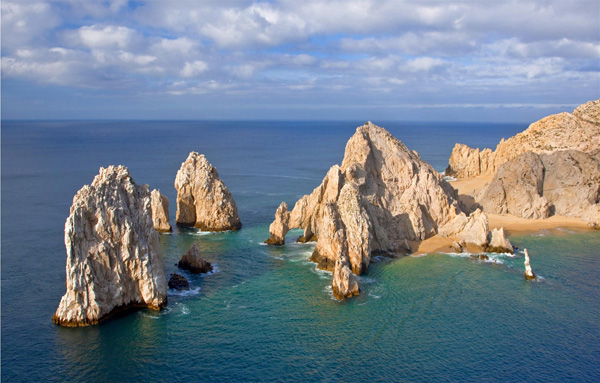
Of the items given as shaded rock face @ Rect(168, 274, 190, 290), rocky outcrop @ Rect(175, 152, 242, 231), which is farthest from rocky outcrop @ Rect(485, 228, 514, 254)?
shaded rock face @ Rect(168, 274, 190, 290)

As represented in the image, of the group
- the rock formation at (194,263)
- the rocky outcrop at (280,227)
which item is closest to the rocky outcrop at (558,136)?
the rocky outcrop at (280,227)

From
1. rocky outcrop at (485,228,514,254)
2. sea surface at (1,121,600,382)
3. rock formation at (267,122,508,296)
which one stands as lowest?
sea surface at (1,121,600,382)

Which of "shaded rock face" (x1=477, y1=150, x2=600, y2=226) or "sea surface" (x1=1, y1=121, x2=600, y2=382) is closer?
"sea surface" (x1=1, y1=121, x2=600, y2=382)

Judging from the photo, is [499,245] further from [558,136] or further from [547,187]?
[558,136]

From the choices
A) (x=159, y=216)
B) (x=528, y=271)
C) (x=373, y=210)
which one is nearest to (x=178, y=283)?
(x=159, y=216)

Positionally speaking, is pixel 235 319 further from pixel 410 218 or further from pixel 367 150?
pixel 367 150

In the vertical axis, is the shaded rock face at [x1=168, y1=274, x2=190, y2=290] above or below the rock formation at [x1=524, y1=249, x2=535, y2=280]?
below

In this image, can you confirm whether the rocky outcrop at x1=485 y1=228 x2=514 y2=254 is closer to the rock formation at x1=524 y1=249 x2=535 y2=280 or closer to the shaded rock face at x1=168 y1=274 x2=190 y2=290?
the rock formation at x1=524 y1=249 x2=535 y2=280
